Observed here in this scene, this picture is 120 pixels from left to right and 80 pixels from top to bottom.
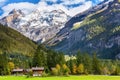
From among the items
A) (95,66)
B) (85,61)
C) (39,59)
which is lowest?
(95,66)

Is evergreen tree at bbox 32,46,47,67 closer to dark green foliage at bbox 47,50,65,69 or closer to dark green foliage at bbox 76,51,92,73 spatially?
dark green foliage at bbox 47,50,65,69

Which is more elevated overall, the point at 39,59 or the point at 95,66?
the point at 39,59

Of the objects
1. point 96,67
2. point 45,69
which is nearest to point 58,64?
point 45,69

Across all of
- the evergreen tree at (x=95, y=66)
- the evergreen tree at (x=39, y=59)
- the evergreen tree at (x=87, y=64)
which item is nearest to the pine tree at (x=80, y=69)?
the evergreen tree at (x=87, y=64)

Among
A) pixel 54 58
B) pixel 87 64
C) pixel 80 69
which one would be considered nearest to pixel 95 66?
pixel 87 64

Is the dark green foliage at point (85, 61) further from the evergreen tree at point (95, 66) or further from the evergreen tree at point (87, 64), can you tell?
the evergreen tree at point (95, 66)

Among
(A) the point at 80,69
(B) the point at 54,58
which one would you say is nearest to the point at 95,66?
(A) the point at 80,69

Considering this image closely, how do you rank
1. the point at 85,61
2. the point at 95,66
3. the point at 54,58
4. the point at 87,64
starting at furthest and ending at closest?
1. the point at 95,66
2. the point at 54,58
3. the point at 85,61
4. the point at 87,64

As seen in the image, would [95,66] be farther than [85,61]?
Yes

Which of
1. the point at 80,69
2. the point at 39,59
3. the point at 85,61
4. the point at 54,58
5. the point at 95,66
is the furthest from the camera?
the point at 95,66

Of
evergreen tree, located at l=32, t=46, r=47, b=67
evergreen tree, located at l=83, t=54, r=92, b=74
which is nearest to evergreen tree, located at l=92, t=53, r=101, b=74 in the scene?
evergreen tree, located at l=83, t=54, r=92, b=74

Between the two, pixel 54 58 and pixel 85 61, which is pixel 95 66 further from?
pixel 54 58

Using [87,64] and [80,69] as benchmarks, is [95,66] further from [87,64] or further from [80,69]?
[80,69]

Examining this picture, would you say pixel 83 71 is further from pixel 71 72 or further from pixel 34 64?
pixel 34 64
